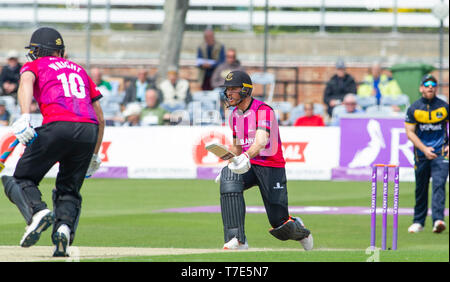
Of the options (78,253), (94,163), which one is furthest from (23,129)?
(78,253)

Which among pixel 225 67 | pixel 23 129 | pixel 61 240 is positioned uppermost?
pixel 23 129

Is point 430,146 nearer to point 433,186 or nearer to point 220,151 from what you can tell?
point 433,186

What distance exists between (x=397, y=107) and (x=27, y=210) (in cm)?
1592

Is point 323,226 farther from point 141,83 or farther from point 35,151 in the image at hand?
point 141,83

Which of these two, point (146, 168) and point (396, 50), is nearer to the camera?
point (146, 168)

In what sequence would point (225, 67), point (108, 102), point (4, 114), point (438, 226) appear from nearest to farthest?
point (438, 226)
point (4, 114)
point (108, 102)
point (225, 67)

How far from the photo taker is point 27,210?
32.1 ft

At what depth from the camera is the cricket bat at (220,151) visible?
10.4m

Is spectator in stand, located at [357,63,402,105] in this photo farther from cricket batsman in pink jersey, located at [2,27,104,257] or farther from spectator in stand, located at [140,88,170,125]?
cricket batsman in pink jersey, located at [2,27,104,257]

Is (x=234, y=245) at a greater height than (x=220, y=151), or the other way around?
(x=220, y=151)

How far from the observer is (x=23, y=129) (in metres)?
9.59

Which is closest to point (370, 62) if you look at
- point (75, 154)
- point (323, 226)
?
point (323, 226)

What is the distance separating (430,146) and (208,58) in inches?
485

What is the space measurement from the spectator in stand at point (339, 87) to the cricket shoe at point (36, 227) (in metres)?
16.3
